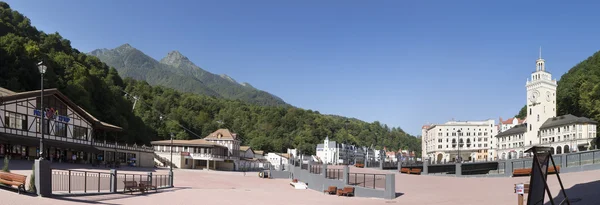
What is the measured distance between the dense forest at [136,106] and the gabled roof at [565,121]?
72257mm

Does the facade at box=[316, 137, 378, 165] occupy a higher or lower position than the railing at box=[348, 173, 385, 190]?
lower

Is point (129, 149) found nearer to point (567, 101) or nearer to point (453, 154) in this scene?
point (567, 101)

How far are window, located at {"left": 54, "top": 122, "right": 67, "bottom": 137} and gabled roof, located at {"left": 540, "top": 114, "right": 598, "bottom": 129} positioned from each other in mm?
78000

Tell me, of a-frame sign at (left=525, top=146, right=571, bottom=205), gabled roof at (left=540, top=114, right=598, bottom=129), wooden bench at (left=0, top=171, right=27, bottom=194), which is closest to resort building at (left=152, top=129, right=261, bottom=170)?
wooden bench at (left=0, top=171, right=27, bottom=194)

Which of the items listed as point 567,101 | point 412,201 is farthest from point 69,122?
point 567,101

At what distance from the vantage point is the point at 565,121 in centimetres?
8288

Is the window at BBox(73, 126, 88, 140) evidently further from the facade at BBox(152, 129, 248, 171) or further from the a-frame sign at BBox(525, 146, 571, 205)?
the a-frame sign at BBox(525, 146, 571, 205)

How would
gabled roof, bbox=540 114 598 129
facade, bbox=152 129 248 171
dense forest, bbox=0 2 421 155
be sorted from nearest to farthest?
dense forest, bbox=0 2 421 155 < facade, bbox=152 129 248 171 < gabled roof, bbox=540 114 598 129

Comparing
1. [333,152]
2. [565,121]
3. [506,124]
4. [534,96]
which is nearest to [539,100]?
[534,96]

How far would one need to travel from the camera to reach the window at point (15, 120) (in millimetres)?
39869

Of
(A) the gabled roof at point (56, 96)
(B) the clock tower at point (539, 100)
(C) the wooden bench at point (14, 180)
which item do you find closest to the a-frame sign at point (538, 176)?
(C) the wooden bench at point (14, 180)

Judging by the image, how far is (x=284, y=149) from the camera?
466 feet

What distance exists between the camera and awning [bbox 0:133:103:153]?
3839cm

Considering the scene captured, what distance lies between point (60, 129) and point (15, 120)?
649cm
